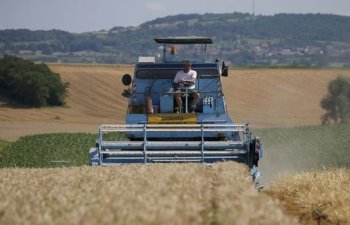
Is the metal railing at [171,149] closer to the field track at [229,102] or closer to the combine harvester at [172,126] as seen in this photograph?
the combine harvester at [172,126]

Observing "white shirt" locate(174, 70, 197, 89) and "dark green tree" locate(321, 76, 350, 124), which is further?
"dark green tree" locate(321, 76, 350, 124)

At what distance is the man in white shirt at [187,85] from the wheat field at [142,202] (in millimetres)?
8006

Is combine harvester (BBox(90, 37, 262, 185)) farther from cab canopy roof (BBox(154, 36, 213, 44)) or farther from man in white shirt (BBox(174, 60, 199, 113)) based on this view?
man in white shirt (BBox(174, 60, 199, 113))

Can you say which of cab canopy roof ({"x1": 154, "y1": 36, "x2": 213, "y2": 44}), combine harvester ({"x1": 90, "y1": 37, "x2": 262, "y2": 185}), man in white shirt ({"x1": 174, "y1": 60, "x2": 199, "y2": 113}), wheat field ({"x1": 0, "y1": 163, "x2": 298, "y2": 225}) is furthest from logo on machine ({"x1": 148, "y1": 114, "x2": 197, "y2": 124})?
wheat field ({"x1": 0, "y1": 163, "x2": 298, "y2": 225})

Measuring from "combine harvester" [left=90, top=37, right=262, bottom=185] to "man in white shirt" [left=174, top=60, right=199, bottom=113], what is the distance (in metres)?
0.14

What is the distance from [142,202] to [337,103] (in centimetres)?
5853

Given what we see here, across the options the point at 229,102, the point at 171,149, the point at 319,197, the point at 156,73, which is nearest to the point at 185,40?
the point at 156,73

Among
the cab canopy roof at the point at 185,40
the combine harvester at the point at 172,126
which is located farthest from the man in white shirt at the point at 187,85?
the cab canopy roof at the point at 185,40

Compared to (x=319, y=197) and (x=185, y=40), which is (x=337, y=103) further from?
(x=319, y=197)

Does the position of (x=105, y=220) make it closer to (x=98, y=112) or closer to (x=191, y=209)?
(x=191, y=209)

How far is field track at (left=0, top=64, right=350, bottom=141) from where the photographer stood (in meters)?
59.0

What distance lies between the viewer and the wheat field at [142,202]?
7004 millimetres

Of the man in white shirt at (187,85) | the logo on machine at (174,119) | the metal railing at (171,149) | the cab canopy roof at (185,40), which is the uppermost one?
the cab canopy roof at (185,40)

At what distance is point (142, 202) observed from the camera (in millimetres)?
7590
